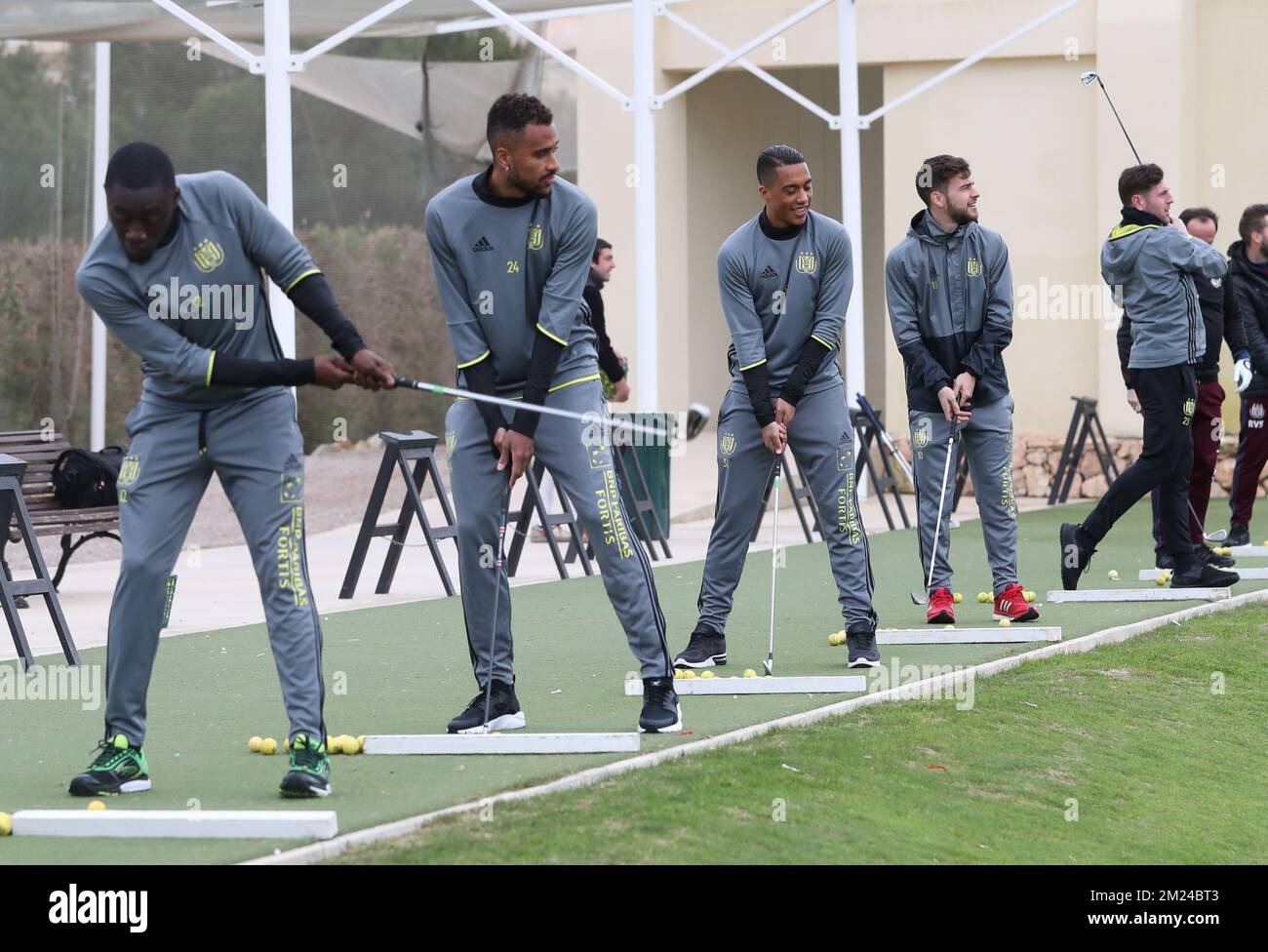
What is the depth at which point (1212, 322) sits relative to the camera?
1180cm

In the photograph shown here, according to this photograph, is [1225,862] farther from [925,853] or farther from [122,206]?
[122,206]

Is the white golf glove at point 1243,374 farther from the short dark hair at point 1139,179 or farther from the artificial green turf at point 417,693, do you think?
the short dark hair at point 1139,179

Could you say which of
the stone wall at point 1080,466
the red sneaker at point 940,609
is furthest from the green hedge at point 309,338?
the red sneaker at point 940,609

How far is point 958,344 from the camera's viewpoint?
942 centimetres

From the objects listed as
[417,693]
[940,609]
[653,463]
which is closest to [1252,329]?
[940,609]

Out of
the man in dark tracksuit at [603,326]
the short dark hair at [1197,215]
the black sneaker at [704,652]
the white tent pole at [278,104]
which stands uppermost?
the white tent pole at [278,104]

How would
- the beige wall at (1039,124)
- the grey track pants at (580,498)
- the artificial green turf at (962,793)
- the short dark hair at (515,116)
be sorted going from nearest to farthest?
the artificial green turf at (962,793) < the short dark hair at (515,116) < the grey track pants at (580,498) < the beige wall at (1039,124)

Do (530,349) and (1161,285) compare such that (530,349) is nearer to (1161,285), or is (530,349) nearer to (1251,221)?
(1161,285)

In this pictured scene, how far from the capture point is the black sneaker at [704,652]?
8.46 metres

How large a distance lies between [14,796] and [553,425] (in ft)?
6.39

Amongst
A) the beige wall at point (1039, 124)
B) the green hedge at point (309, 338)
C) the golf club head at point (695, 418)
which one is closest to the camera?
the golf club head at point (695, 418)

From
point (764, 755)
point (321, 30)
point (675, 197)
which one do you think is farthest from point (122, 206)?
point (675, 197)

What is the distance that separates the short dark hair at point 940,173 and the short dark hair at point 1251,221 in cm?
399

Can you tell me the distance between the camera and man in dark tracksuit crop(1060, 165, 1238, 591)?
411 inches
